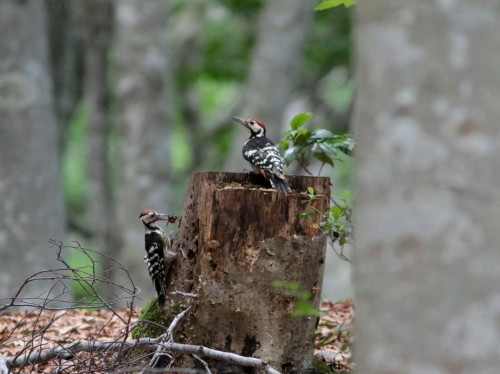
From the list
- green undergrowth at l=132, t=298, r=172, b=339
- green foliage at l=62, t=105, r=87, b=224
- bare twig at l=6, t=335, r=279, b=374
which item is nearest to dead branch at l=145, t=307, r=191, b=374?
bare twig at l=6, t=335, r=279, b=374

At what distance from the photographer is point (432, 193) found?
172 cm

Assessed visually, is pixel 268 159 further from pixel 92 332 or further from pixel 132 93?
pixel 132 93

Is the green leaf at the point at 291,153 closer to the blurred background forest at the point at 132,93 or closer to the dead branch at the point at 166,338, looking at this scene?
the dead branch at the point at 166,338

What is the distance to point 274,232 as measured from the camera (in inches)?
177

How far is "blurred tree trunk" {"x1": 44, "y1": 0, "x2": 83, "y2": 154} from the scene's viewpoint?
41.3 feet

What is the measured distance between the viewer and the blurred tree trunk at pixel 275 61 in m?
12.1

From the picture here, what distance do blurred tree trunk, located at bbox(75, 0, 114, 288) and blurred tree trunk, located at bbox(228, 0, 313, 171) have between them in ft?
10.1

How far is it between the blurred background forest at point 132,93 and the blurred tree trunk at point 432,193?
16.1 feet

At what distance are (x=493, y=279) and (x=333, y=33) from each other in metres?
13.9

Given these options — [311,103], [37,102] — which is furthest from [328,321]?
[311,103]

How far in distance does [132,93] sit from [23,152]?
2910 millimetres

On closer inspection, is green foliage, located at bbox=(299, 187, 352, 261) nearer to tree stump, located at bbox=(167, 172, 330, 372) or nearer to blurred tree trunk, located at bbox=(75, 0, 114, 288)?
tree stump, located at bbox=(167, 172, 330, 372)

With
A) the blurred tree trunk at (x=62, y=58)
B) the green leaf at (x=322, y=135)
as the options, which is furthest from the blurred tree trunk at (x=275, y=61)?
the green leaf at (x=322, y=135)

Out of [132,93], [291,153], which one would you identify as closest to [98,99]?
[132,93]
